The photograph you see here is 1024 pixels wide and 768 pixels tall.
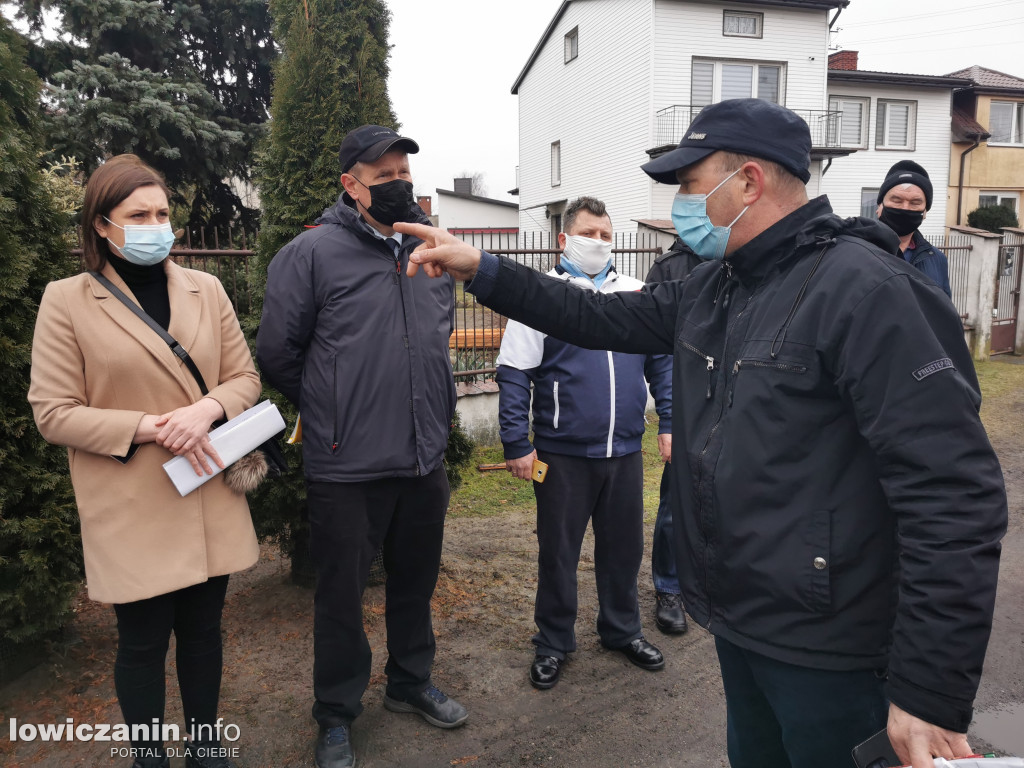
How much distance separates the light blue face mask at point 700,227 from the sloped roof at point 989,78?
2882 cm

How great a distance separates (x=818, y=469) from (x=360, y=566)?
1916 mm

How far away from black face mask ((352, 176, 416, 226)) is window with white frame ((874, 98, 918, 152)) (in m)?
25.5

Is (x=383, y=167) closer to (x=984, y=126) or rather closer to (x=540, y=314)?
(x=540, y=314)

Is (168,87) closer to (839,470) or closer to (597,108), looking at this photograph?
(839,470)

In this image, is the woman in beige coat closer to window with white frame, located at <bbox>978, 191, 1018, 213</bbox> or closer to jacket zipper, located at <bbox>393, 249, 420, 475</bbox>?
jacket zipper, located at <bbox>393, 249, 420, 475</bbox>

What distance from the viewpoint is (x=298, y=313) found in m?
2.80

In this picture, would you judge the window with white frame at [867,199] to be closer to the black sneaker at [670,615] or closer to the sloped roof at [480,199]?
the sloped roof at [480,199]

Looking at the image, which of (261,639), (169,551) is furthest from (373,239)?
(261,639)

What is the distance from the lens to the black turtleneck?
257 centimetres

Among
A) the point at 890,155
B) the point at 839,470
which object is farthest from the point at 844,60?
the point at 839,470

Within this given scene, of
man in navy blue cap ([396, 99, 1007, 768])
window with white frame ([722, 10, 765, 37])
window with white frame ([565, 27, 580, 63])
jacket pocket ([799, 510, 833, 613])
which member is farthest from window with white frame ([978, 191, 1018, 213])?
jacket pocket ([799, 510, 833, 613])

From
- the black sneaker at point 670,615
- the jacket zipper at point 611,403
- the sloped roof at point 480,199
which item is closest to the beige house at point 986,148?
the sloped roof at point 480,199

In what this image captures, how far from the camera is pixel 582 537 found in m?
3.60

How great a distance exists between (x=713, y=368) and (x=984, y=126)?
29.4 meters
